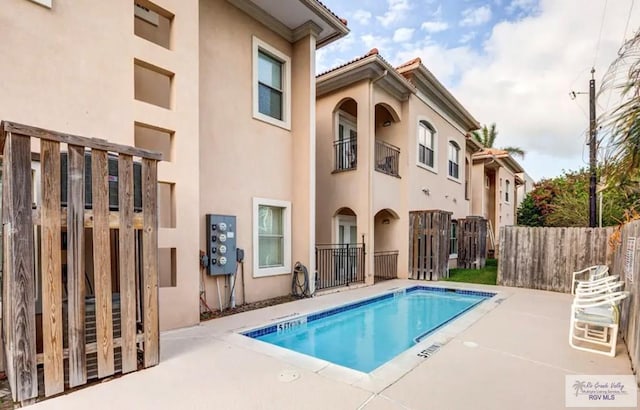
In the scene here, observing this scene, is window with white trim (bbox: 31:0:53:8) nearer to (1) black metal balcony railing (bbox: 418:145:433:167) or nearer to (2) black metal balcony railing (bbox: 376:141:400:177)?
(2) black metal balcony railing (bbox: 376:141:400:177)

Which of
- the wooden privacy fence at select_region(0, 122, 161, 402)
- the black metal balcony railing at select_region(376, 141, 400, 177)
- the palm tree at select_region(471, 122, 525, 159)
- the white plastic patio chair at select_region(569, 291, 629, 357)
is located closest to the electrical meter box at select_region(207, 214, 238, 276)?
the wooden privacy fence at select_region(0, 122, 161, 402)

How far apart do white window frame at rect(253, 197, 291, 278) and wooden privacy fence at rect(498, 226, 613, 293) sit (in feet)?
24.5

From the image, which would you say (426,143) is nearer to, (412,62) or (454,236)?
(412,62)

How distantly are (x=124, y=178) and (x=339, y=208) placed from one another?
8.44 meters

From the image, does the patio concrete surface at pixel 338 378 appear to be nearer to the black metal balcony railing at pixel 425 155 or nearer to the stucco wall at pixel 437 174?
the stucco wall at pixel 437 174

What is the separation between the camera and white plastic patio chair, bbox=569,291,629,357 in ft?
15.8

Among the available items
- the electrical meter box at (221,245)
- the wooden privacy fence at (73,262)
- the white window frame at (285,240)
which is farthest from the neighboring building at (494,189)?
the wooden privacy fence at (73,262)

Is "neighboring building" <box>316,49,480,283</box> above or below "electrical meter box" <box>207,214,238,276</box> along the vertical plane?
above

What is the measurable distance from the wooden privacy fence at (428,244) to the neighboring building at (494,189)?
9.88 meters

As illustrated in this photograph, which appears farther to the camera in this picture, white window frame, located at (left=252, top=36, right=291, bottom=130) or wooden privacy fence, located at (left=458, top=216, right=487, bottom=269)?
wooden privacy fence, located at (left=458, top=216, right=487, bottom=269)

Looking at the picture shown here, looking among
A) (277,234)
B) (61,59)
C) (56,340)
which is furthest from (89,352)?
(277,234)

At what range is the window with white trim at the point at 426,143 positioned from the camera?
46.8 ft

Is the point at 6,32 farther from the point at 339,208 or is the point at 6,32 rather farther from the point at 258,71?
the point at 339,208

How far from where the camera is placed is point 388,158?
13094 millimetres
